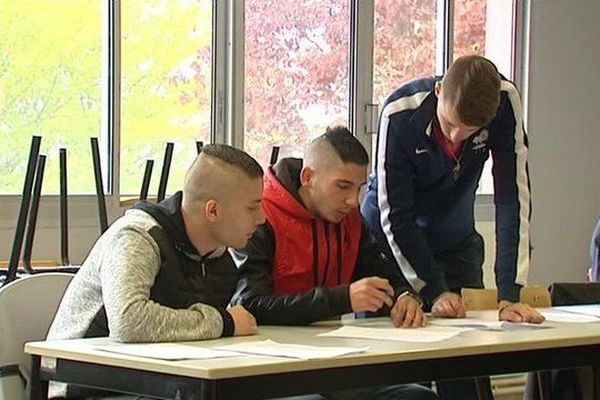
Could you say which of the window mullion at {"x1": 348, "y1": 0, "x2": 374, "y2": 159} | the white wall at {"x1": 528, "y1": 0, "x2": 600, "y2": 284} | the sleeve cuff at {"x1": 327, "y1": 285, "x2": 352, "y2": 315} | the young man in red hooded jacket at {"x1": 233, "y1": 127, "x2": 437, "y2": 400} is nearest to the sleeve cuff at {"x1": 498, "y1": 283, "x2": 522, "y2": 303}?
the young man in red hooded jacket at {"x1": 233, "y1": 127, "x2": 437, "y2": 400}

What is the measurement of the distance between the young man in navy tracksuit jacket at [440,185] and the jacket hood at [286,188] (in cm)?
30

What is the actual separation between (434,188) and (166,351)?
127 cm

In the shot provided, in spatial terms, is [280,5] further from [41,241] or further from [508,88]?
[508,88]

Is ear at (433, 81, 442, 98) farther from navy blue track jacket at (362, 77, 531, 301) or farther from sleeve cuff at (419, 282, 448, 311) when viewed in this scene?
sleeve cuff at (419, 282, 448, 311)

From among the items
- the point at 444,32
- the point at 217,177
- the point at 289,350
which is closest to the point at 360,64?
the point at 444,32

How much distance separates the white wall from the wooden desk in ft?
10.2

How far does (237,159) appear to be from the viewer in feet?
A: 8.27

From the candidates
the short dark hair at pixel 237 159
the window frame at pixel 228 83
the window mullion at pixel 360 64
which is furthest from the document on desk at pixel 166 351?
the window mullion at pixel 360 64

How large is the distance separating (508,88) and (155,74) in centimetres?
188

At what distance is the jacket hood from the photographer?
9.11 ft

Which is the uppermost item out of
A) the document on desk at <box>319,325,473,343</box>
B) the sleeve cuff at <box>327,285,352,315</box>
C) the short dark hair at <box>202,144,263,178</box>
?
the short dark hair at <box>202,144,263,178</box>

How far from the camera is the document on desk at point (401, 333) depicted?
2404 millimetres

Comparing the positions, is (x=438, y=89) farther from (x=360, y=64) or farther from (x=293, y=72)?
(x=360, y=64)

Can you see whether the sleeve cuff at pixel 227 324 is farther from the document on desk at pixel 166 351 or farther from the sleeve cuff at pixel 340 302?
the sleeve cuff at pixel 340 302
